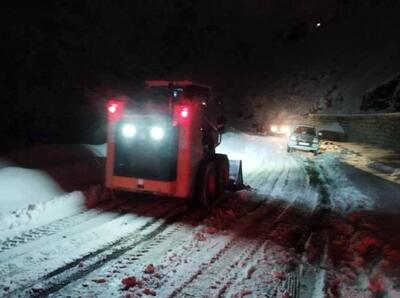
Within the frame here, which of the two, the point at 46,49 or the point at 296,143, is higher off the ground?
the point at 46,49

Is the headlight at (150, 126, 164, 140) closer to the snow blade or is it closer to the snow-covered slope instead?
the snow blade

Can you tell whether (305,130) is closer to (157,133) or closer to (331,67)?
(157,133)

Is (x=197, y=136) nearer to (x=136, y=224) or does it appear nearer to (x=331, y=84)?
(x=136, y=224)

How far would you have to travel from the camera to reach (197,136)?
954cm

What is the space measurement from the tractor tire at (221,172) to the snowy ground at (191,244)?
0.33 metres

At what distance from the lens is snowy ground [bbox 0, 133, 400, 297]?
5586 millimetres

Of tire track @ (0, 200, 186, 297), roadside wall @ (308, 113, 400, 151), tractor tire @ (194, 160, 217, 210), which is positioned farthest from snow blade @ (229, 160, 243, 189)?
roadside wall @ (308, 113, 400, 151)

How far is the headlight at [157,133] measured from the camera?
29.8 feet

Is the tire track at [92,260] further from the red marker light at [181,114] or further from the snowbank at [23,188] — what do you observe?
the snowbank at [23,188]

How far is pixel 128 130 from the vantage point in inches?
367

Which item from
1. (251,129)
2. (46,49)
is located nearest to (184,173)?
(251,129)

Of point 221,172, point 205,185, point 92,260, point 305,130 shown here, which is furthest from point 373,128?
point 92,260

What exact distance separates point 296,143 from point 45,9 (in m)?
88.6

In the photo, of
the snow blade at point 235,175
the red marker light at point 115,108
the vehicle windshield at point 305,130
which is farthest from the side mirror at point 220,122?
the vehicle windshield at point 305,130
